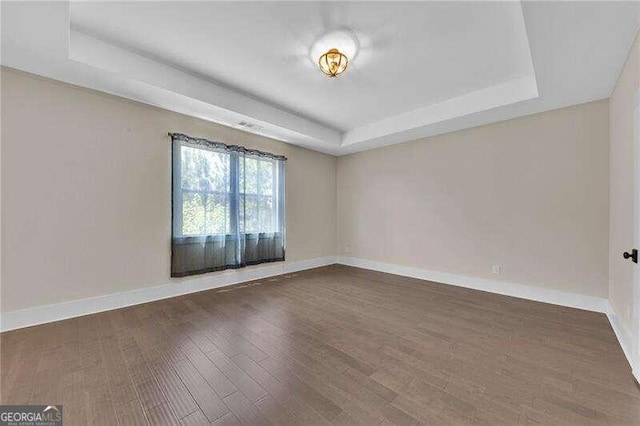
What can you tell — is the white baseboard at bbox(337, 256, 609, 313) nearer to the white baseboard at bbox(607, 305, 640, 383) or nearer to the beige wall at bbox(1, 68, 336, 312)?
the white baseboard at bbox(607, 305, 640, 383)

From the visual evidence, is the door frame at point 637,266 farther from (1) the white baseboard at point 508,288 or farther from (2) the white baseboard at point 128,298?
(2) the white baseboard at point 128,298

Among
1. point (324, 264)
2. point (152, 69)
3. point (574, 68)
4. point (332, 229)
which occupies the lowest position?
point (324, 264)

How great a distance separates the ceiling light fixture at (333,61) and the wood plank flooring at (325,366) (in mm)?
2700

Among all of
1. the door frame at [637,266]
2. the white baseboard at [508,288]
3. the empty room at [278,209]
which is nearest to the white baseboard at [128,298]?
the empty room at [278,209]

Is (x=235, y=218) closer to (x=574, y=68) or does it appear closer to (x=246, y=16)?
(x=246, y=16)

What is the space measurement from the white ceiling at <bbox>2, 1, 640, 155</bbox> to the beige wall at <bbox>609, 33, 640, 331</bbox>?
21cm

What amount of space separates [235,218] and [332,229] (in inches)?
100

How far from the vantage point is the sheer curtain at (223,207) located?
360 centimetres

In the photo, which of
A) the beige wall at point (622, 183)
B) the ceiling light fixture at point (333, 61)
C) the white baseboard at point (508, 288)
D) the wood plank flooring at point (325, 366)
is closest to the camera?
the wood plank flooring at point (325, 366)

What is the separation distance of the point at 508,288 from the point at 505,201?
129cm

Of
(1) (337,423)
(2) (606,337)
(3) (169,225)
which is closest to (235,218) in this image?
(3) (169,225)

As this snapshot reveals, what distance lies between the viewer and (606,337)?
2352mm

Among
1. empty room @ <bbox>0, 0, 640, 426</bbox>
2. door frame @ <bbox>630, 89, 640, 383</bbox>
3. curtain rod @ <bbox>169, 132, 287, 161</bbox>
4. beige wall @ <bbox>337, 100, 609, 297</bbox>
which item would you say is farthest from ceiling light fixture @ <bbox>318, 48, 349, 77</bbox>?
beige wall @ <bbox>337, 100, 609, 297</bbox>

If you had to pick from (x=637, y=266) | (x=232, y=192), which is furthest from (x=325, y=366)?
(x=232, y=192)
